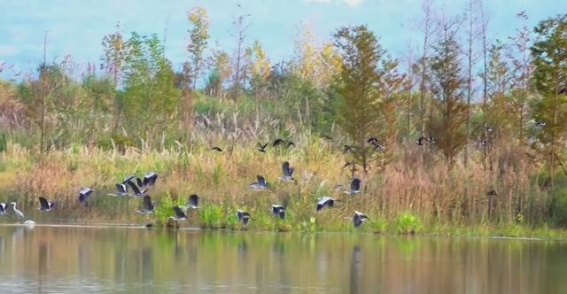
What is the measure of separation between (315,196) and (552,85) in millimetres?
6031

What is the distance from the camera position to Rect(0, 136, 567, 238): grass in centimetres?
2417

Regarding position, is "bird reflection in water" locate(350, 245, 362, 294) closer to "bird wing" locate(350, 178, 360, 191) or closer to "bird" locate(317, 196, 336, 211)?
"bird" locate(317, 196, 336, 211)

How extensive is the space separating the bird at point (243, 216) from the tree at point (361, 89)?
3.93 m

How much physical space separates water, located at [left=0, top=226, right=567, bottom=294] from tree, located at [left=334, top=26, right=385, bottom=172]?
4.04 meters

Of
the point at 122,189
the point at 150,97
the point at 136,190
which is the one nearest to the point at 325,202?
the point at 136,190

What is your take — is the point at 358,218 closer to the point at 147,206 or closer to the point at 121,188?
the point at 147,206

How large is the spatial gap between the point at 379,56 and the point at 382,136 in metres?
1.89

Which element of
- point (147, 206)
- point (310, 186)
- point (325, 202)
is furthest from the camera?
point (310, 186)

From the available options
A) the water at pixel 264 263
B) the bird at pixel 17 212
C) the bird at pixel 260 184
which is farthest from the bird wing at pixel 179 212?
the bird at pixel 17 212

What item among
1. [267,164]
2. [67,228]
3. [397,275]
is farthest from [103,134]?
[397,275]

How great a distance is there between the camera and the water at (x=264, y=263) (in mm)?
14156

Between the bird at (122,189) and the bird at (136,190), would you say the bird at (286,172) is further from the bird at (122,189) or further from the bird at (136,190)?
the bird at (122,189)

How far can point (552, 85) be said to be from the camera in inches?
1022

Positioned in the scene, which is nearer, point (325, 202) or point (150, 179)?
point (325, 202)
